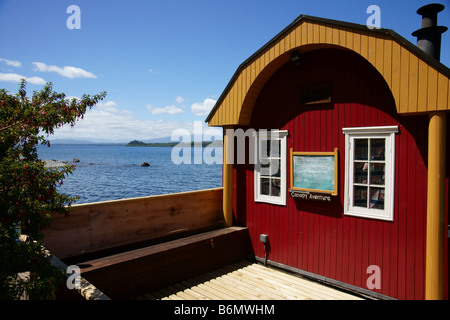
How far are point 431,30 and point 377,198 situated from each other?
115 inches

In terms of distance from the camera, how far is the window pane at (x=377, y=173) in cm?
485

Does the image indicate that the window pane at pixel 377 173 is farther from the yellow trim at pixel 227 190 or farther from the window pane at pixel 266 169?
the yellow trim at pixel 227 190

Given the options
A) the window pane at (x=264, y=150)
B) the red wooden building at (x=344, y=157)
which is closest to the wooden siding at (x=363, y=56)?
the red wooden building at (x=344, y=157)

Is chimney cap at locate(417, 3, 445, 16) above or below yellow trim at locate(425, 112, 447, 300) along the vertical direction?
above

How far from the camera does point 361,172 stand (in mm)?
5055

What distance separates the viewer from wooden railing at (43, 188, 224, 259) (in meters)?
4.80

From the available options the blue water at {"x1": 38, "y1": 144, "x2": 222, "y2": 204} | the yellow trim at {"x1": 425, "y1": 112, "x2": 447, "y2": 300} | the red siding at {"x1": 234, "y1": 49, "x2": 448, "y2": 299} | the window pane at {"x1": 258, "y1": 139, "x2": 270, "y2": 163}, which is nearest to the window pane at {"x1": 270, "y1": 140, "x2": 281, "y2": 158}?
the window pane at {"x1": 258, "y1": 139, "x2": 270, "y2": 163}

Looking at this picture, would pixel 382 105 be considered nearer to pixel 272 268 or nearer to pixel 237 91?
pixel 237 91

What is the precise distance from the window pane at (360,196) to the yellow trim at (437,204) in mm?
1026

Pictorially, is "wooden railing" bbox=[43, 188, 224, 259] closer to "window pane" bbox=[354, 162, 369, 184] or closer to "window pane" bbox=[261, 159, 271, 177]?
"window pane" bbox=[261, 159, 271, 177]

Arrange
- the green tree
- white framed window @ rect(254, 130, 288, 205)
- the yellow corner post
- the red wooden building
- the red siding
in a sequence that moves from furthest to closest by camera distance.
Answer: the yellow corner post
white framed window @ rect(254, 130, 288, 205)
the red siding
the red wooden building
the green tree

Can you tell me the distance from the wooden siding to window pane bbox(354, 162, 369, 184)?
1.09 meters

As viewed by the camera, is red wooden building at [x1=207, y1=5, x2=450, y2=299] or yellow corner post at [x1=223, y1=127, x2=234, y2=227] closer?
red wooden building at [x1=207, y1=5, x2=450, y2=299]

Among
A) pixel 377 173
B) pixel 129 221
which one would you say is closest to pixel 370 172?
pixel 377 173
